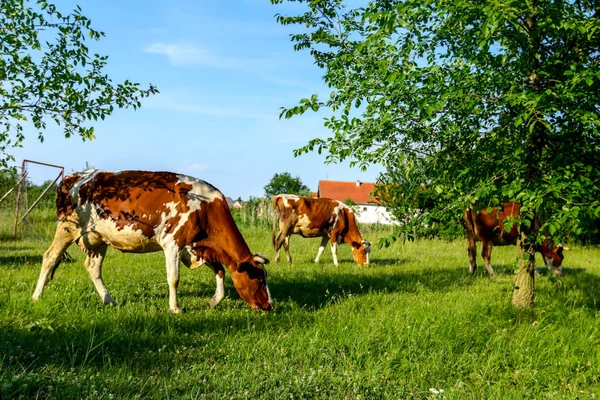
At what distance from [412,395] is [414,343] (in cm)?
131

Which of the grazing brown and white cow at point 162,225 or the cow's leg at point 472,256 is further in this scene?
the cow's leg at point 472,256

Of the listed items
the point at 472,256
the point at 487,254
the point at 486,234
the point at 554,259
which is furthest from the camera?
the point at 554,259

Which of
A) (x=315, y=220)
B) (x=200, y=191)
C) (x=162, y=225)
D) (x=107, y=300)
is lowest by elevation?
(x=107, y=300)

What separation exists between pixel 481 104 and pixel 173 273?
5.03 metres

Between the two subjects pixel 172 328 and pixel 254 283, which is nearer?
pixel 172 328

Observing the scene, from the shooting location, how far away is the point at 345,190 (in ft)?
243

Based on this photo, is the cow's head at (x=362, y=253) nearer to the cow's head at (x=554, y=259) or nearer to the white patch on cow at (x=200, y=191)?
the cow's head at (x=554, y=259)

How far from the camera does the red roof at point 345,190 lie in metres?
72.0

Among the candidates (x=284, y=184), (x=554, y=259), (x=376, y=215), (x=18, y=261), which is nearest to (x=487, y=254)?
(x=554, y=259)

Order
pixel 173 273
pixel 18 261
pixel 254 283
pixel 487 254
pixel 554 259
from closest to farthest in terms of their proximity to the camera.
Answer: pixel 173 273, pixel 254 283, pixel 18 261, pixel 487 254, pixel 554 259

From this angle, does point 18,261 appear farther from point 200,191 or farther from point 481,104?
point 481,104

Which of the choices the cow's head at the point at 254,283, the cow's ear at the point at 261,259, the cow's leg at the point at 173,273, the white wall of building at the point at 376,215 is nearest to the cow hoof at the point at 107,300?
the cow's leg at the point at 173,273

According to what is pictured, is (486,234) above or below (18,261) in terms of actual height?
above

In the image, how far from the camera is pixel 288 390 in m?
4.41
